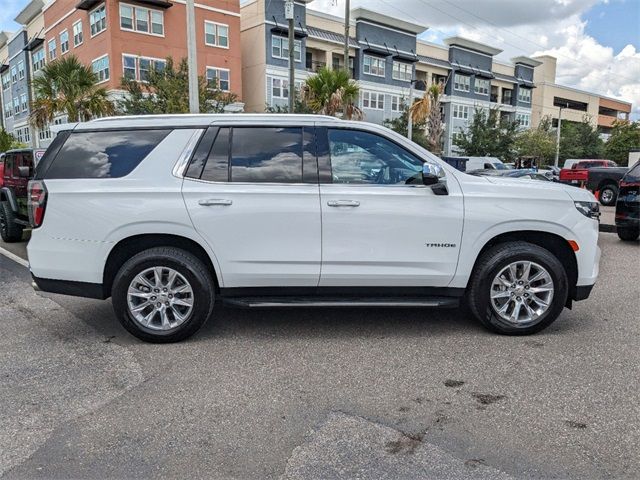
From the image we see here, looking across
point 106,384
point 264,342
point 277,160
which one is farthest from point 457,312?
point 106,384

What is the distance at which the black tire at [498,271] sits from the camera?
4.58 meters

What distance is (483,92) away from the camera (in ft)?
195

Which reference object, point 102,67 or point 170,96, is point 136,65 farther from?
point 170,96

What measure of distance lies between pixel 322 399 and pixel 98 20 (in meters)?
35.9

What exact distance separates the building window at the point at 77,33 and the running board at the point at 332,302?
1483 inches

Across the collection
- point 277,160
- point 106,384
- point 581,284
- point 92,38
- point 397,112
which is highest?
point 92,38

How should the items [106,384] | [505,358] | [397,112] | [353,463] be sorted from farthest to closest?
[397,112], [505,358], [106,384], [353,463]

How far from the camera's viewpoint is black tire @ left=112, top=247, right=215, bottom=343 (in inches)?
174

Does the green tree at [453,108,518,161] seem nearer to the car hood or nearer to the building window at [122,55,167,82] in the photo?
the building window at [122,55,167,82]

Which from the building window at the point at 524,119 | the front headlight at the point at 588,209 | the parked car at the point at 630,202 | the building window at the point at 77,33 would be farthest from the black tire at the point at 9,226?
the building window at the point at 524,119

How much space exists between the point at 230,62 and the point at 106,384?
3536 centimetres

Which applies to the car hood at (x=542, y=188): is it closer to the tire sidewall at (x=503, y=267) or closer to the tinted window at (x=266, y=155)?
the tire sidewall at (x=503, y=267)

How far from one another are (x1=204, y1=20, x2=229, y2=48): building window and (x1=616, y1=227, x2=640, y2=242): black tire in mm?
31020

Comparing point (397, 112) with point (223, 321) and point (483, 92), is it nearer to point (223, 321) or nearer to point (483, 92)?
point (483, 92)
